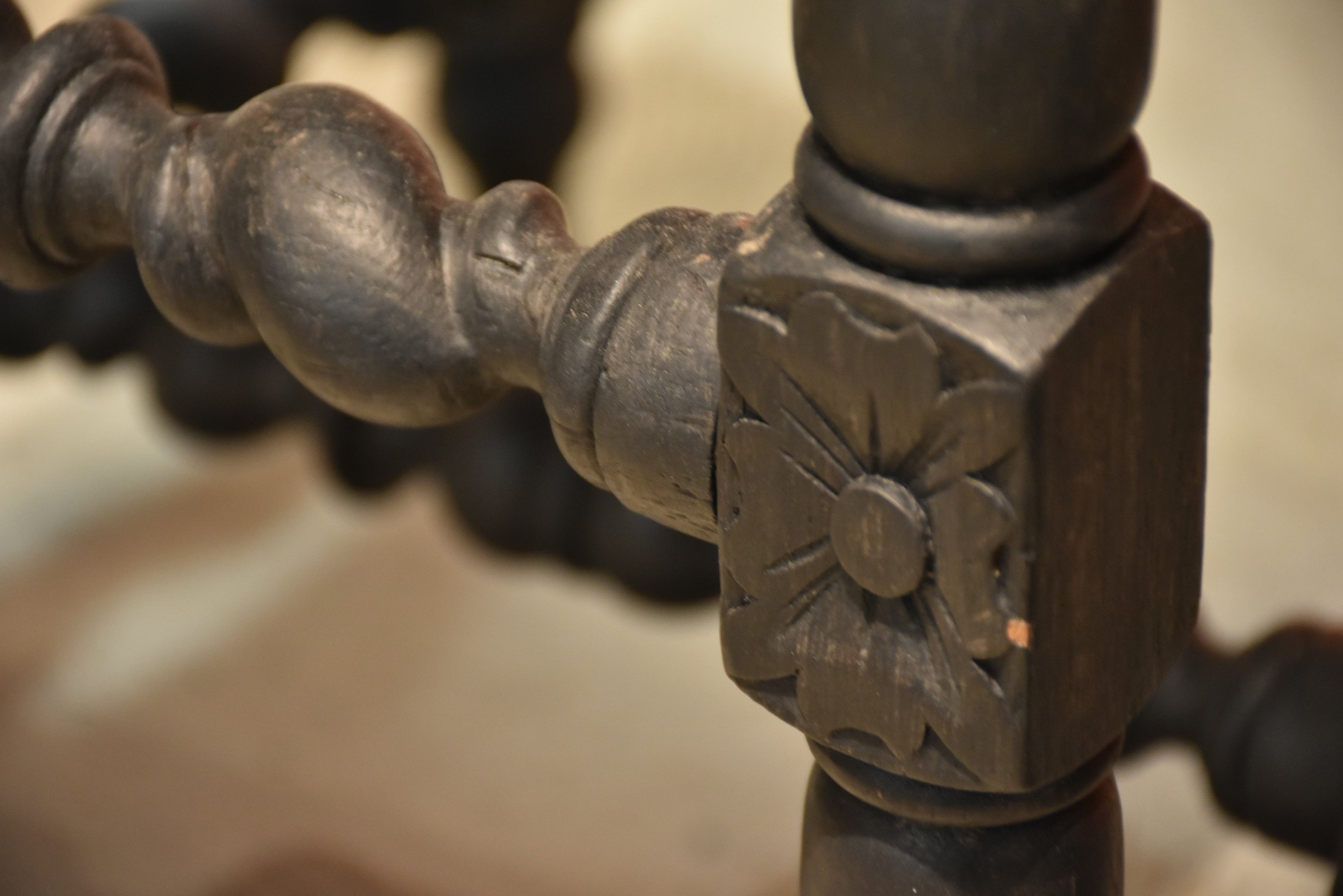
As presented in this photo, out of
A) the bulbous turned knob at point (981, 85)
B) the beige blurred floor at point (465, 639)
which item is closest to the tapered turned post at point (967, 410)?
the bulbous turned knob at point (981, 85)

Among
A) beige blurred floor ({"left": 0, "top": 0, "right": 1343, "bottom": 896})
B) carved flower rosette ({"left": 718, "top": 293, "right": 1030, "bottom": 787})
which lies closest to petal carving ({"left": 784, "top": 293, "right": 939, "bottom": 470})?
carved flower rosette ({"left": 718, "top": 293, "right": 1030, "bottom": 787})

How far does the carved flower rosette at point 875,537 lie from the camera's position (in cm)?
32

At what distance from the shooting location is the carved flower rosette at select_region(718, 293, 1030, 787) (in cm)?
32

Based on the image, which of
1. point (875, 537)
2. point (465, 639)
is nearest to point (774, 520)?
point (875, 537)

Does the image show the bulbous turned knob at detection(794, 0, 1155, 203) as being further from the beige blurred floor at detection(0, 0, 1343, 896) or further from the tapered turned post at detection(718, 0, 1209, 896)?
the beige blurred floor at detection(0, 0, 1343, 896)

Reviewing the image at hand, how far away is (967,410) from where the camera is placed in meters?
0.31

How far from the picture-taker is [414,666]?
3.01 ft

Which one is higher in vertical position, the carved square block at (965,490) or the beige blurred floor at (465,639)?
the carved square block at (965,490)

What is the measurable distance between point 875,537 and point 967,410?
0.12 ft

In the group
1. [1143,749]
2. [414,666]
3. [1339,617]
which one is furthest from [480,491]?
[1339,617]

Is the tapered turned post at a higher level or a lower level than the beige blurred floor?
higher

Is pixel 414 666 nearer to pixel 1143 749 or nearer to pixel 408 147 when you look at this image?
pixel 1143 749

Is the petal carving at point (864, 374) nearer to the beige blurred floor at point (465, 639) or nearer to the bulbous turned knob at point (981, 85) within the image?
the bulbous turned knob at point (981, 85)

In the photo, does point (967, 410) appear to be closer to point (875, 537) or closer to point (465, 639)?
point (875, 537)
